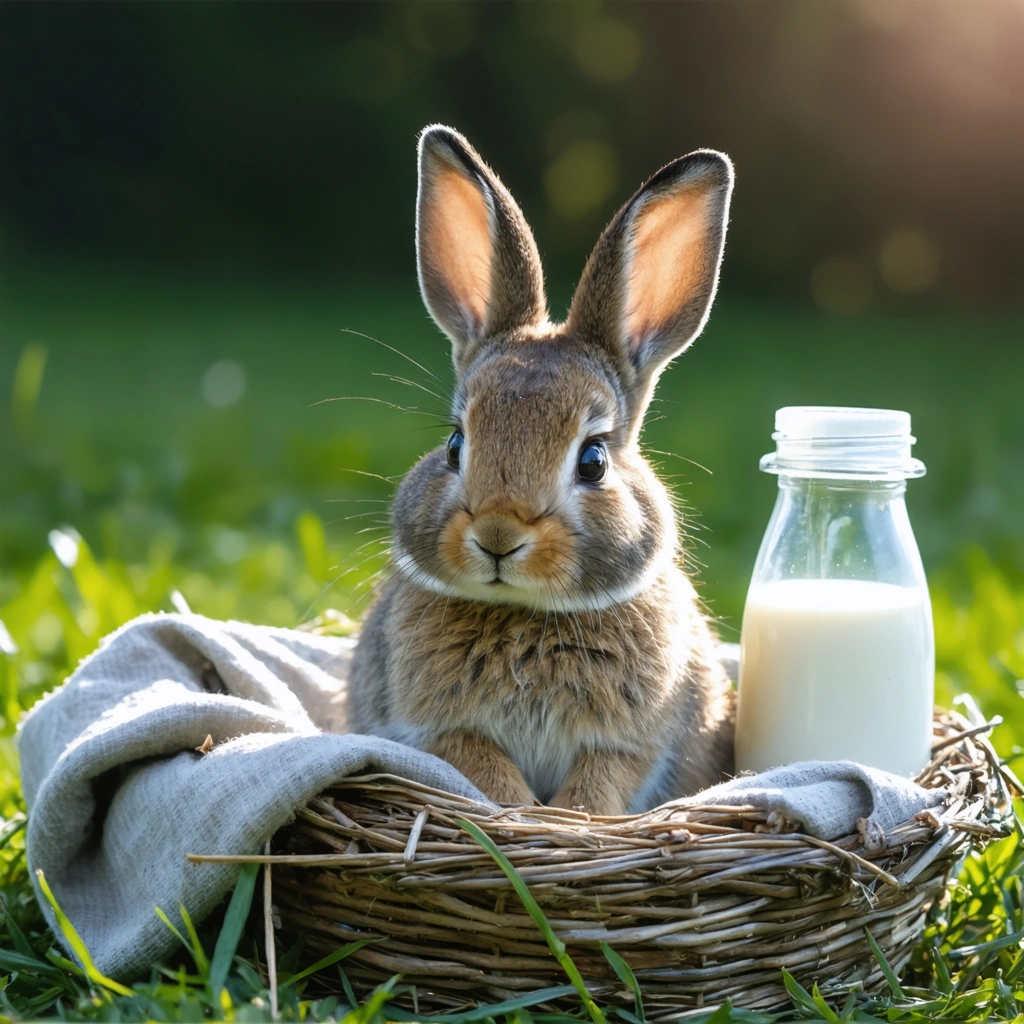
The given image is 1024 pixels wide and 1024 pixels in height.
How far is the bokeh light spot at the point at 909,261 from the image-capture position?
9.59 meters

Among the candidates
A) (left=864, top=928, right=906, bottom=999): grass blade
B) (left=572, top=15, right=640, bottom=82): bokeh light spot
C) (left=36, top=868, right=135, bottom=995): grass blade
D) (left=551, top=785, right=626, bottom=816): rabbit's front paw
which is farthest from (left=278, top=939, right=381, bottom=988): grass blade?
(left=572, top=15, right=640, bottom=82): bokeh light spot

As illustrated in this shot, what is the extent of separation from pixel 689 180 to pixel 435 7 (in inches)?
310

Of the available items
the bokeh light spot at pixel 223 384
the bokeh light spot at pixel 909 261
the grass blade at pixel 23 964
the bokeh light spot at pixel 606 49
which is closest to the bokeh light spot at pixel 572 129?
the bokeh light spot at pixel 606 49

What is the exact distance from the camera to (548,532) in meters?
2.39

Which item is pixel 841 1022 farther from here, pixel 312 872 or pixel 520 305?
pixel 520 305

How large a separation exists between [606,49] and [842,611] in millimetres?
7874

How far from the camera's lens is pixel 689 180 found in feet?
9.17

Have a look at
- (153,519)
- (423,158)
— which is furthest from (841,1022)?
(153,519)

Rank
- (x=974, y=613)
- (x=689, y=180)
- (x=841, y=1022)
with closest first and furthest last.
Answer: (x=841, y=1022) → (x=689, y=180) → (x=974, y=613)

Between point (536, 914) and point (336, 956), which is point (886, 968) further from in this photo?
point (336, 956)

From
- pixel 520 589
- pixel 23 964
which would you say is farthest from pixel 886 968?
pixel 23 964

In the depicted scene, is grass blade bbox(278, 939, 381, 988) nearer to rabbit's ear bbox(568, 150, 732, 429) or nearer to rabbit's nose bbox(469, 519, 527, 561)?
rabbit's nose bbox(469, 519, 527, 561)

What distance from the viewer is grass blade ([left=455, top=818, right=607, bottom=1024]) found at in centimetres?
207

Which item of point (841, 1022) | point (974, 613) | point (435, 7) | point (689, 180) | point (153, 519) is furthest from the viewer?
point (435, 7)
